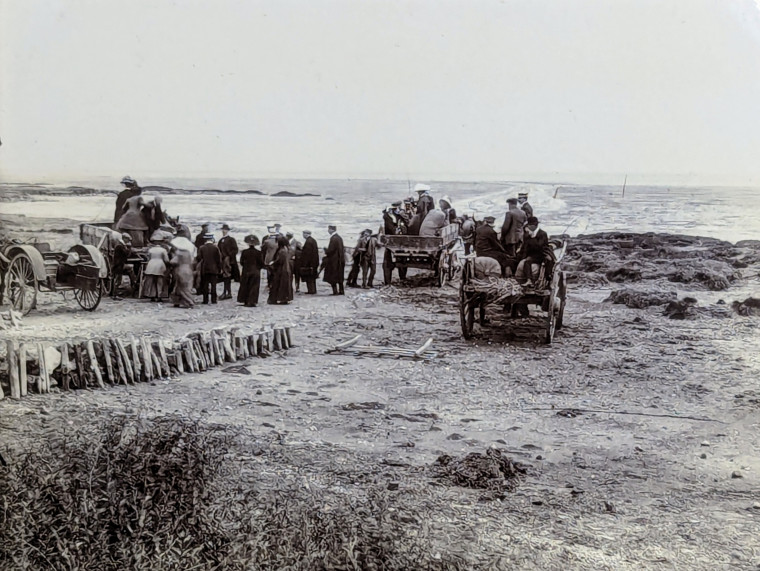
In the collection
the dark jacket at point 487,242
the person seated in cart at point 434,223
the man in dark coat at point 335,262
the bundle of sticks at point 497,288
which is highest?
the person seated in cart at point 434,223

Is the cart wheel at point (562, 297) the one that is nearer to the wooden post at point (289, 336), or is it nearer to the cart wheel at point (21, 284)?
the wooden post at point (289, 336)

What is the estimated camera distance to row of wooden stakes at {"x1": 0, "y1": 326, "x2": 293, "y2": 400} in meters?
4.80

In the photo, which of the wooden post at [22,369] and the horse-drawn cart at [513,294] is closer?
the wooden post at [22,369]

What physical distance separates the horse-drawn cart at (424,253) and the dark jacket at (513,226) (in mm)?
391

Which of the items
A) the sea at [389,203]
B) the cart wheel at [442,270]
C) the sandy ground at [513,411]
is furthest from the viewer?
the cart wheel at [442,270]

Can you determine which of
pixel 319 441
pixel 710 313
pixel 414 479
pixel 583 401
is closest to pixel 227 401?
pixel 319 441

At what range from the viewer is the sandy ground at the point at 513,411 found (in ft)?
12.8

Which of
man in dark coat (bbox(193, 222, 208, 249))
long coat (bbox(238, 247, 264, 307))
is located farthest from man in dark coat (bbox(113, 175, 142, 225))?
long coat (bbox(238, 247, 264, 307))

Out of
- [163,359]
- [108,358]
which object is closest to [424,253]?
[163,359]

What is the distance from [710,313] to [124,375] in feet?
12.7

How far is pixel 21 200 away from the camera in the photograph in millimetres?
5008

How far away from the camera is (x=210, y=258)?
16.5 ft

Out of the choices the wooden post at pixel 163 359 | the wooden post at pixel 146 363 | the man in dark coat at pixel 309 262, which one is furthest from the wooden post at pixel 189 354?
the man in dark coat at pixel 309 262

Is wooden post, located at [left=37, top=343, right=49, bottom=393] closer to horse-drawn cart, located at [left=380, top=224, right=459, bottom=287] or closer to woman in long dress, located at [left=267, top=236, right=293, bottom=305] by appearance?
woman in long dress, located at [left=267, top=236, right=293, bottom=305]
